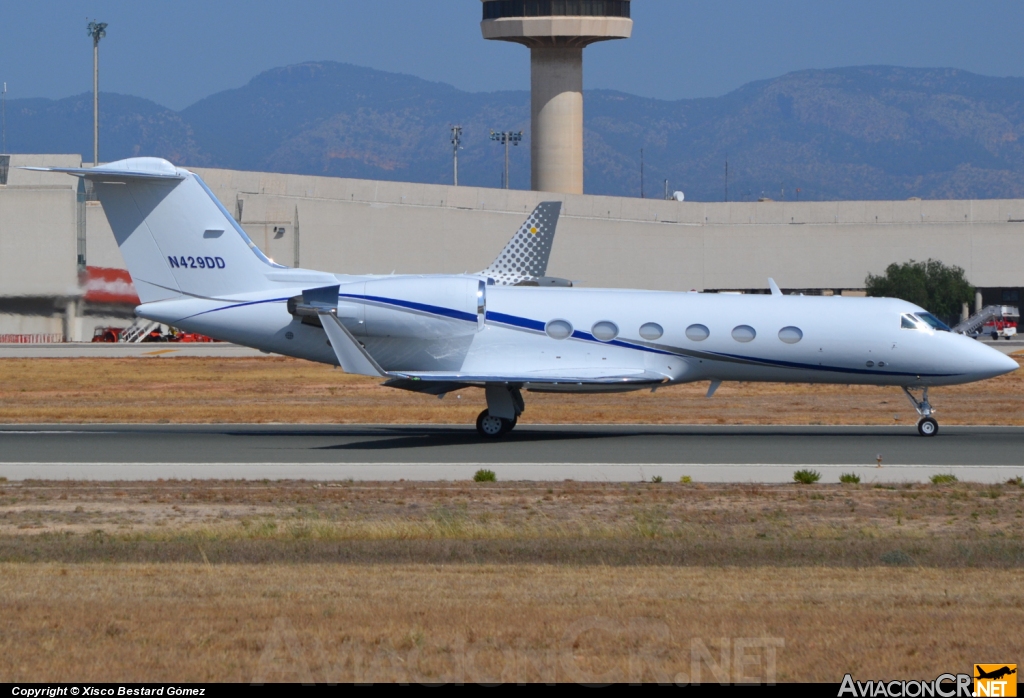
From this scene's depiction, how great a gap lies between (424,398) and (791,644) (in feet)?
89.3

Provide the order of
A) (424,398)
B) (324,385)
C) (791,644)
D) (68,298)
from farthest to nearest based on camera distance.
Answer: (68,298)
(324,385)
(424,398)
(791,644)

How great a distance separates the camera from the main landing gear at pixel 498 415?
25172mm

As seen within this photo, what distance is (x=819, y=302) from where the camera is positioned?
2583cm

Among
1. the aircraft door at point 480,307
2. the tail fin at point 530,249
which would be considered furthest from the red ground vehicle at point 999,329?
the aircraft door at point 480,307

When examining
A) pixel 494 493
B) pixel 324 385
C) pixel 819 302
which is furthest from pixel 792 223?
pixel 494 493

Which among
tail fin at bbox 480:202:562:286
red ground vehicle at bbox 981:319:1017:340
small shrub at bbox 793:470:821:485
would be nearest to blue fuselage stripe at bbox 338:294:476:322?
small shrub at bbox 793:470:821:485

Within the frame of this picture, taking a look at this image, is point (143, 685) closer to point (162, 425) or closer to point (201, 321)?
point (201, 321)

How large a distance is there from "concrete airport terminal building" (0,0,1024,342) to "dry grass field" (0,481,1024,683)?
6254 centimetres

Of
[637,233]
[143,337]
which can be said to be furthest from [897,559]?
[637,233]

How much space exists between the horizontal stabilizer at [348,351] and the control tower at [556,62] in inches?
2662

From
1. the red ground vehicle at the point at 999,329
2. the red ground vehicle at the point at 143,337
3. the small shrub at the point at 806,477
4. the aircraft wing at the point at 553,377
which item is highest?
the red ground vehicle at the point at 999,329

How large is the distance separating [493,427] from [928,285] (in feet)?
231

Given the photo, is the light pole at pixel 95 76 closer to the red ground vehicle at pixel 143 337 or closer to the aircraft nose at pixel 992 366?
the red ground vehicle at pixel 143 337

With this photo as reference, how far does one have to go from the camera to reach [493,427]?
25250 millimetres
